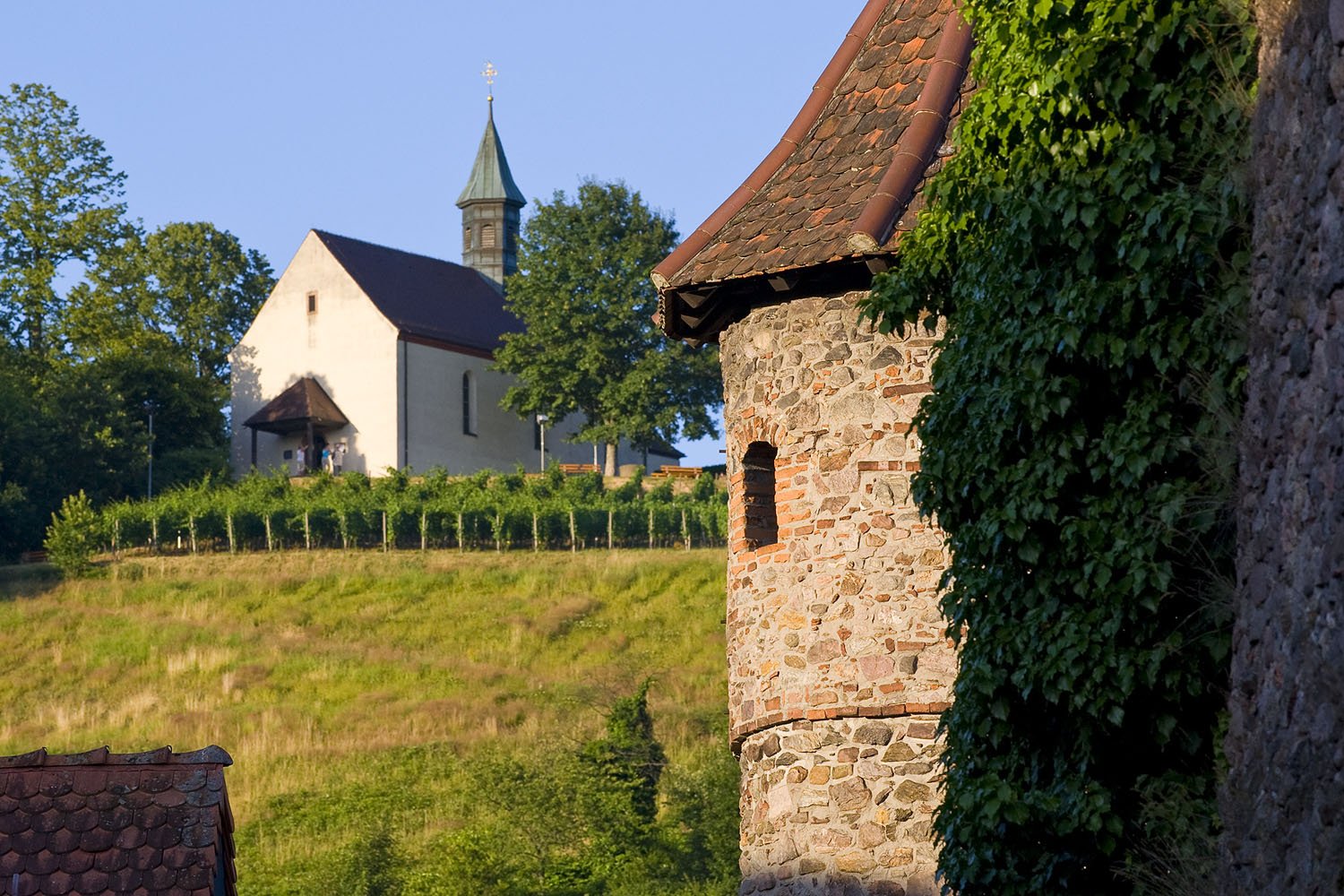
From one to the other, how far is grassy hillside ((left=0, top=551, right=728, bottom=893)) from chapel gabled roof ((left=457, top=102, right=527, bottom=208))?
29554 millimetres

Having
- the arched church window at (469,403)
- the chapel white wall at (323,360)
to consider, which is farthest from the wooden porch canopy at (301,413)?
the arched church window at (469,403)

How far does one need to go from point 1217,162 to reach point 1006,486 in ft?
5.94

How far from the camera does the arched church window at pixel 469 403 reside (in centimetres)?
6725

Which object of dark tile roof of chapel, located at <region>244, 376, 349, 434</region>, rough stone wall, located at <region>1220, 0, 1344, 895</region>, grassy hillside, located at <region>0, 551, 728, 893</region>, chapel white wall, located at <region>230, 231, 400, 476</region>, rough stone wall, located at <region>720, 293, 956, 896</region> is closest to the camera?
rough stone wall, located at <region>1220, 0, 1344, 895</region>

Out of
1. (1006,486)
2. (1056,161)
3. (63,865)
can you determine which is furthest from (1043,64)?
(63,865)


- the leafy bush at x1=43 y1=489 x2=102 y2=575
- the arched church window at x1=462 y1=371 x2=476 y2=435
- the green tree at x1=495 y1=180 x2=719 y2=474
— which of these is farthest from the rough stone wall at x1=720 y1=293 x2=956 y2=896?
the arched church window at x1=462 y1=371 x2=476 y2=435

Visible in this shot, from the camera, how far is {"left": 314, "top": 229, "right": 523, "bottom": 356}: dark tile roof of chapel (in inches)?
2640

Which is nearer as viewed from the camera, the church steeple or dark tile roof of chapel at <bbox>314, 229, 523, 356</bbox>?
dark tile roof of chapel at <bbox>314, 229, 523, 356</bbox>

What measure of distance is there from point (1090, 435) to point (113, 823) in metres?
5.93

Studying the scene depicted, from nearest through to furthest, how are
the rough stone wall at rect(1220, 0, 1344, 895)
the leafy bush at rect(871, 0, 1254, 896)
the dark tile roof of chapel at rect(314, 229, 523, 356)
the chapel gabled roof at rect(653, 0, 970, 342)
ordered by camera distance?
the rough stone wall at rect(1220, 0, 1344, 895) < the leafy bush at rect(871, 0, 1254, 896) < the chapel gabled roof at rect(653, 0, 970, 342) < the dark tile roof of chapel at rect(314, 229, 523, 356)

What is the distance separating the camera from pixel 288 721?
41625 mm

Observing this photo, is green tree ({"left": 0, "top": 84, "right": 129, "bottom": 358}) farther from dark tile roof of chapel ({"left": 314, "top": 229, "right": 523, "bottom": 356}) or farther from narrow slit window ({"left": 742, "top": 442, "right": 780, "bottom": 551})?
narrow slit window ({"left": 742, "top": 442, "right": 780, "bottom": 551})

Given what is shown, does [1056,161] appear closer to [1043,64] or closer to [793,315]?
[1043,64]

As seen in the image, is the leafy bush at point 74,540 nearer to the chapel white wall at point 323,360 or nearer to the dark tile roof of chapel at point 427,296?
the chapel white wall at point 323,360
